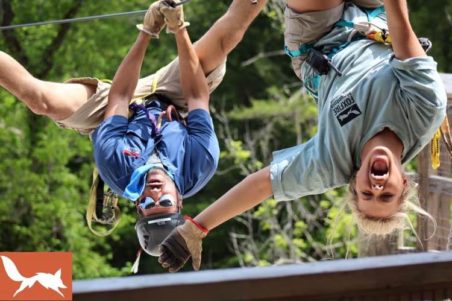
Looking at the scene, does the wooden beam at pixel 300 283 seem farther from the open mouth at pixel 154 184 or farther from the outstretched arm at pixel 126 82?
the outstretched arm at pixel 126 82

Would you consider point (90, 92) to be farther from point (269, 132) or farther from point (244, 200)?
point (269, 132)

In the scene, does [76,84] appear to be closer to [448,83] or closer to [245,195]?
[245,195]

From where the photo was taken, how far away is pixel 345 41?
2236mm

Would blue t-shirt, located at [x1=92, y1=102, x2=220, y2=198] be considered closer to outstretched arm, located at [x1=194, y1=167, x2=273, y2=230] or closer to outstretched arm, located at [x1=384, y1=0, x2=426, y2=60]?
outstretched arm, located at [x1=194, y1=167, x2=273, y2=230]

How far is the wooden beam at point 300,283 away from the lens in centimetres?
113

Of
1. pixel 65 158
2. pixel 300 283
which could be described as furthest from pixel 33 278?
pixel 65 158

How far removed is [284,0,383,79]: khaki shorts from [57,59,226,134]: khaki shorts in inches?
13.0

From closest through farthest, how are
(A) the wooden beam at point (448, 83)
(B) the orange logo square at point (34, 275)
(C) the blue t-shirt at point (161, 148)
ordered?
(B) the orange logo square at point (34, 275) < (C) the blue t-shirt at point (161, 148) < (A) the wooden beam at point (448, 83)

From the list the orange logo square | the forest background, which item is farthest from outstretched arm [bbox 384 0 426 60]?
the forest background

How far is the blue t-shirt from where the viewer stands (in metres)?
2.34

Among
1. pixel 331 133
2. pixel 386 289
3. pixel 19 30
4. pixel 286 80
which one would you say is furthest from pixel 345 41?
pixel 286 80

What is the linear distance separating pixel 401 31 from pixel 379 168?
321 mm

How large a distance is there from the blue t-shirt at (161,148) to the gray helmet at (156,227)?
108mm

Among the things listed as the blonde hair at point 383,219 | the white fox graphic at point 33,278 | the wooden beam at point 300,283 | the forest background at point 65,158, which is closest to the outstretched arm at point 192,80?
the blonde hair at point 383,219
